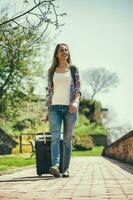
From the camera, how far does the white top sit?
285 inches

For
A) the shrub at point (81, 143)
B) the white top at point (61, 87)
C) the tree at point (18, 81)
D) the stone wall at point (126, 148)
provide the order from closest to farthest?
the white top at point (61, 87), the stone wall at point (126, 148), the tree at point (18, 81), the shrub at point (81, 143)

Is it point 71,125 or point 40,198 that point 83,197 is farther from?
point 71,125

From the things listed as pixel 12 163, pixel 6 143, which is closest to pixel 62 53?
pixel 12 163

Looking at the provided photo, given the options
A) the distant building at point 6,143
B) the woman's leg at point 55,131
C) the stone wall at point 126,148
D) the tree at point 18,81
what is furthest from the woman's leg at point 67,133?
the distant building at point 6,143

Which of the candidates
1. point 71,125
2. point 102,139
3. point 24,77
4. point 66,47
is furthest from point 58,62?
point 102,139

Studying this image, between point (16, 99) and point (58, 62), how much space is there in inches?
915

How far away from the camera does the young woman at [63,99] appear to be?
716cm

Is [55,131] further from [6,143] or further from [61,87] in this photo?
[6,143]

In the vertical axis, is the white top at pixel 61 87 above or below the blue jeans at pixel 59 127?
above

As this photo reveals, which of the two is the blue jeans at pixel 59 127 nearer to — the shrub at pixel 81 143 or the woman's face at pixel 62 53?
the woman's face at pixel 62 53

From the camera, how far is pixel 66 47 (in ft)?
23.5

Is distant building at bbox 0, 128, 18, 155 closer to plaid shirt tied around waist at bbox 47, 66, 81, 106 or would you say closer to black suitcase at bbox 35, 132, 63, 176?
black suitcase at bbox 35, 132, 63, 176

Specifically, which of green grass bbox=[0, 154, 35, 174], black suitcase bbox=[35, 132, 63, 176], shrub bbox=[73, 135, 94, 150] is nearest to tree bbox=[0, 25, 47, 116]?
green grass bbox=[0, 154, 35, 174]

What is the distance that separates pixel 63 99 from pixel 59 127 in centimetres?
43
